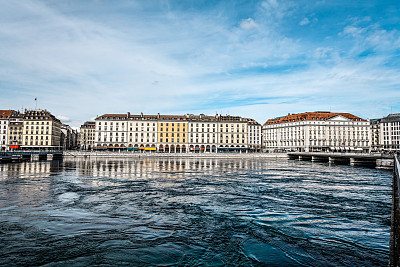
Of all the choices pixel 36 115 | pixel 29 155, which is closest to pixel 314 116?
pixel 29 155

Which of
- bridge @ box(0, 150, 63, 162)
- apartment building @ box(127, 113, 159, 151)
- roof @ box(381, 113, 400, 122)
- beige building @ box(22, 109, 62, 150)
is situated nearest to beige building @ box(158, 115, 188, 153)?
apartment building @ box(127, 113, 159, 151)

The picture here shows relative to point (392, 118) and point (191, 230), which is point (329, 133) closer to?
point (392, 118)

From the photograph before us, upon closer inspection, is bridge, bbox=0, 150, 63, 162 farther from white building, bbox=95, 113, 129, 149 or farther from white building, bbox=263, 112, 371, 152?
white building, bbox=263, 112, 371, 152

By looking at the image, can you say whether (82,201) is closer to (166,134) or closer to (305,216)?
(305,216)

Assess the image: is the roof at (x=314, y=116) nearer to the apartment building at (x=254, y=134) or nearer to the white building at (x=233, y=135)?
the apartment building at (x=254, y=134)

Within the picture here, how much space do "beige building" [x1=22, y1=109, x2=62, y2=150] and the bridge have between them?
27431 mm

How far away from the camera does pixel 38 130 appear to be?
361ft

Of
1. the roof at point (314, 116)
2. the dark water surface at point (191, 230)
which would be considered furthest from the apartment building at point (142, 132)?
the dark water surface at point (191, 230)

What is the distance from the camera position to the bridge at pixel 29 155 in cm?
6059

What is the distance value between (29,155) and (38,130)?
36.4 meters

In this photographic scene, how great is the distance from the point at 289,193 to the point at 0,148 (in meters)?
116

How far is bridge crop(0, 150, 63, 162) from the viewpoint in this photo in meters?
60.6

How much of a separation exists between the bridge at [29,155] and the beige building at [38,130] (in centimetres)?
2743

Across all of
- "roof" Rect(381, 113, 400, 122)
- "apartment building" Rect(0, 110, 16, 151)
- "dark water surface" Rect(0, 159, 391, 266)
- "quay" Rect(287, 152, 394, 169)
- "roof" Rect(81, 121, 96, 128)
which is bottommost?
"dark water surface" Rect(0, 159, 391, 266)
